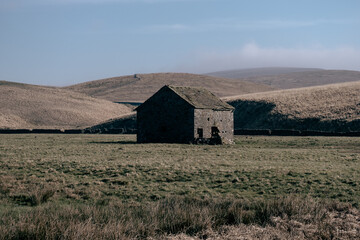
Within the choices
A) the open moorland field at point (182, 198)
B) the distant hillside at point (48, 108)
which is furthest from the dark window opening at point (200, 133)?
the distant hillside at point (48, 108)

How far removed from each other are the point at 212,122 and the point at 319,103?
37.3 m

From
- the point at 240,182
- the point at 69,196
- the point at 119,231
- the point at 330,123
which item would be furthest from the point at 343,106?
the point at 119,231

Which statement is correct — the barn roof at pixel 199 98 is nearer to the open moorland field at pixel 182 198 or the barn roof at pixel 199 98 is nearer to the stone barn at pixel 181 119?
the stone barn at pixel 181 119

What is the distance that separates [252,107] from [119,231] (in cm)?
7163

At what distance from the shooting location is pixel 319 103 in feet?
250

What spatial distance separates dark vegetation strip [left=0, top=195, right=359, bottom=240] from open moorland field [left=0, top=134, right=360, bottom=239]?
0.08ft

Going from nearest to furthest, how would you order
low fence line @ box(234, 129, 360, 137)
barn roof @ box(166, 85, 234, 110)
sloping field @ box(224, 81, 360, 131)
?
barn roof @ box(166, 85, 234, 110) < low fence line @ box(234, 129, 360, 137) < sloping field @ box(224, 81, 360, 131)

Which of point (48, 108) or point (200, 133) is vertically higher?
point (48, 108)

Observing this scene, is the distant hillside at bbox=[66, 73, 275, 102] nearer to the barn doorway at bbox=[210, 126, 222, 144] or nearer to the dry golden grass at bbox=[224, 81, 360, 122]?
the dry golden grass at bbox=[224, 81, 360, 122]

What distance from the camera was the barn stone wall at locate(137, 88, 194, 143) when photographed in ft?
138

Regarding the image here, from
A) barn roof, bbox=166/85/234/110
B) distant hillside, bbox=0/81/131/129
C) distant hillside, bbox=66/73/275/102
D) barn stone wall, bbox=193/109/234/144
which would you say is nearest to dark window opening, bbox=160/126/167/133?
barn stone wall, bbox=193/109/234/144

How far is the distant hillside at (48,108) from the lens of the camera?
96.2 meters

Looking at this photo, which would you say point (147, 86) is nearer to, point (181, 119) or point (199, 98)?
point (199, 98)

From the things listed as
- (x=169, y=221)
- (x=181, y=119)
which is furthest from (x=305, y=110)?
(x=169, y=221)
